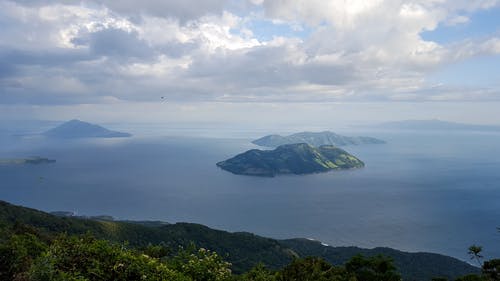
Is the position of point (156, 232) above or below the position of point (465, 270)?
above

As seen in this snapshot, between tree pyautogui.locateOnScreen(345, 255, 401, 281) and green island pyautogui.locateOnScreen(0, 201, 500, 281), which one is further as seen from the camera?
tree pyautogui.locateOnScreen(345, 255, 401, 281)

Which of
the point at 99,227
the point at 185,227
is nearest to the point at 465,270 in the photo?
the point at 185,227

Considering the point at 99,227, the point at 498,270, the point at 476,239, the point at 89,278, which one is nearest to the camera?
the point at 89,278

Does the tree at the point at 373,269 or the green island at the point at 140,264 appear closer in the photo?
the green island at the point at 140,264

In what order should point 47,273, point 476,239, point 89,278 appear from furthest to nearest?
point 476,239
point 89,278
point 47,273

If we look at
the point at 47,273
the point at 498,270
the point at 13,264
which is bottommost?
the point at 498,270

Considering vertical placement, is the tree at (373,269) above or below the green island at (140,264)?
below

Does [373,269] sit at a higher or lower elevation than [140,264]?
lower

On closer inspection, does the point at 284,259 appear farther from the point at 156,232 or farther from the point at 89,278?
the point at 89,278

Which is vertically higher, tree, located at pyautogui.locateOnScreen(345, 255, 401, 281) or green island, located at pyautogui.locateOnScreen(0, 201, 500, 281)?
green island, located at pyautogui.locateOnScreen(0, 201, 500, 281)

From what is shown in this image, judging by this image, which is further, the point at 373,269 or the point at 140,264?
the point at 373,269

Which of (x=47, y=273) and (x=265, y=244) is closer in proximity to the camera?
(x=47, y=273)
